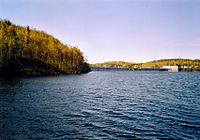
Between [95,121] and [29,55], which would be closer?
[95,121]

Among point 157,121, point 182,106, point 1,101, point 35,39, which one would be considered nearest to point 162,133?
point 157,121

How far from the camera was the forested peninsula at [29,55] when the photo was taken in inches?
4235

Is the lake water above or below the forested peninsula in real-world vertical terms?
below

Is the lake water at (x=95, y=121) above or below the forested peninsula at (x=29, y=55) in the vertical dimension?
below

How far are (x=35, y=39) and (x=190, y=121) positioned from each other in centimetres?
13725

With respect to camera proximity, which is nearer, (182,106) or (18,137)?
(18,137)

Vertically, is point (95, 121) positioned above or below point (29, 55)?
below

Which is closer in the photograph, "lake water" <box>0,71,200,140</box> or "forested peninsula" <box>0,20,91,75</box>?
"lake water" <box>0,71,200,140</box>

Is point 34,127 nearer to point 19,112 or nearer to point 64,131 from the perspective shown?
point 64,131

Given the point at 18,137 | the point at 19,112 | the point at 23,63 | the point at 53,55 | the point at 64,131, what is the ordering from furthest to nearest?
the point at 53,55, the point at 23,63, the point at 19,112, the point at 64,131, the point at 18,137

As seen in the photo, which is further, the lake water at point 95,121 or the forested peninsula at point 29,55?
the forested peninsula at point 29,55

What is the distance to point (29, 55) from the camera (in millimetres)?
149375

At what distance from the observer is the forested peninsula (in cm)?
10756

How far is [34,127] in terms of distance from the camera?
28.4 metres
